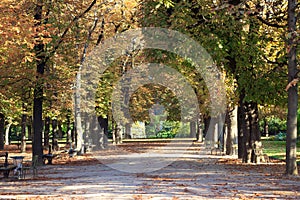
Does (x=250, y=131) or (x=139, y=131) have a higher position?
(x=250, y=131)

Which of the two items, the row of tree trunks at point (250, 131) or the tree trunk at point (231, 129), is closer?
the row of tree trunks at point (250, 131)

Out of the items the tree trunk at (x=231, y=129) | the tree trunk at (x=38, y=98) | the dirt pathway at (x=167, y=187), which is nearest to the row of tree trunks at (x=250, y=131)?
the dirt pathway at (x=167, y=187)

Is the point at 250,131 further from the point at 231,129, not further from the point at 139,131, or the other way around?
the point at 139,131

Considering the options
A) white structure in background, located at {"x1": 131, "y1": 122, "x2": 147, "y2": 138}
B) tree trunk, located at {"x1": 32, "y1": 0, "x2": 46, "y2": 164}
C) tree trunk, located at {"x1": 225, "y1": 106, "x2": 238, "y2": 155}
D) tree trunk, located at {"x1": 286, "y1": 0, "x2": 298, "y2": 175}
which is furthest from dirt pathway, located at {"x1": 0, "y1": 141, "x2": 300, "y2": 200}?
white structure in background, located at {"x1": 131, "y1": 122, "x2": 147, "y2": 138}

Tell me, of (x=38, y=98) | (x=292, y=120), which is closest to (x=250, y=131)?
(x=292, y=120)

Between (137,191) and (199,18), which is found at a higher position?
(199,18)

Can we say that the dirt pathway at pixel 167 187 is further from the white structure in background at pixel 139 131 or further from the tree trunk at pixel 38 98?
the white structure in background at pixel 139 131

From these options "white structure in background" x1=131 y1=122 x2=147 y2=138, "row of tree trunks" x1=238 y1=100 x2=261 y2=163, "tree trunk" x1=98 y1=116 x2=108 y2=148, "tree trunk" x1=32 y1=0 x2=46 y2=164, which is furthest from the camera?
"white structure in background" x1=131 y1=122 x2=147 y2=138

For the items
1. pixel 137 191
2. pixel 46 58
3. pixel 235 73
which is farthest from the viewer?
pixel 46 58

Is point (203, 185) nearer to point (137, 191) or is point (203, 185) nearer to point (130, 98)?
point (137, 191)

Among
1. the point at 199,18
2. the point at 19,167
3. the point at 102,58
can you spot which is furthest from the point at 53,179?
the point at 102,58

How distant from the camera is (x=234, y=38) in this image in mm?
23016

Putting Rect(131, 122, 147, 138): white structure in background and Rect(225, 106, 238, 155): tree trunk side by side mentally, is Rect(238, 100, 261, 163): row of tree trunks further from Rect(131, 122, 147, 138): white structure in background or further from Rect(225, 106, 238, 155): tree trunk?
Rect(131, 122, 147, 138): white structure in background

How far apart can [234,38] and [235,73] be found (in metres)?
2.25
